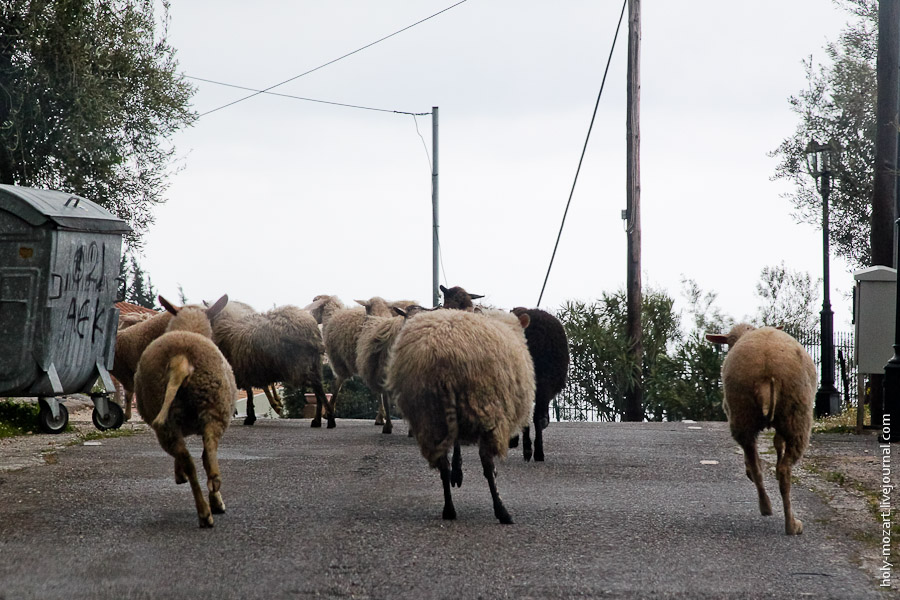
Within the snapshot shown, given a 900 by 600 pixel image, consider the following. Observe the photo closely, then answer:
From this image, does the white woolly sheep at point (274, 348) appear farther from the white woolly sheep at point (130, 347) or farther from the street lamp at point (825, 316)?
the street lamp at point (825, 316)

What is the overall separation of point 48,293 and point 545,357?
5519 mm

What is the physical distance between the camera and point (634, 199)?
2250cm

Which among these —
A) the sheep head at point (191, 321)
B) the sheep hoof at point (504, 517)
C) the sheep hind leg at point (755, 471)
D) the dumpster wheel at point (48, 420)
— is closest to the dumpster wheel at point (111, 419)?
the dumpster wheel at point (48, 420)

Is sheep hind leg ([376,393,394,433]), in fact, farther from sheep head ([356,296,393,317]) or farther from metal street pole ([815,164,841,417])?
metal street pole ([815,164,841,417])

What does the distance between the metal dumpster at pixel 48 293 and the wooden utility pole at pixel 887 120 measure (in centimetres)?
963

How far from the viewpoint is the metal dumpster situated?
12.8 meters

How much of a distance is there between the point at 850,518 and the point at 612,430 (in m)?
7.72

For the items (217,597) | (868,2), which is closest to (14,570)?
(217,597)

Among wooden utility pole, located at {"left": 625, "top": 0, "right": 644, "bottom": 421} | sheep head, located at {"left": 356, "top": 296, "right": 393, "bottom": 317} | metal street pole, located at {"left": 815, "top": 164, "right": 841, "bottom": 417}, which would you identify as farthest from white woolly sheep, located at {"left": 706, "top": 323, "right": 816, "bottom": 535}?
wooden utility pole, located at {"left": 625, "top": 0, "right": 644, "bottom": 421}

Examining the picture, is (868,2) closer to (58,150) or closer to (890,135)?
(890,135)

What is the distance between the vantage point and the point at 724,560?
254 inches

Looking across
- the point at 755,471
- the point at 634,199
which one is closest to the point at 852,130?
the point at 634,199

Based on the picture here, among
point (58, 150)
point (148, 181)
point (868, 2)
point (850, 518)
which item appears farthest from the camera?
point (868, 2)

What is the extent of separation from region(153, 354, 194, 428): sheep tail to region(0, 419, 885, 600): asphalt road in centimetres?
68
